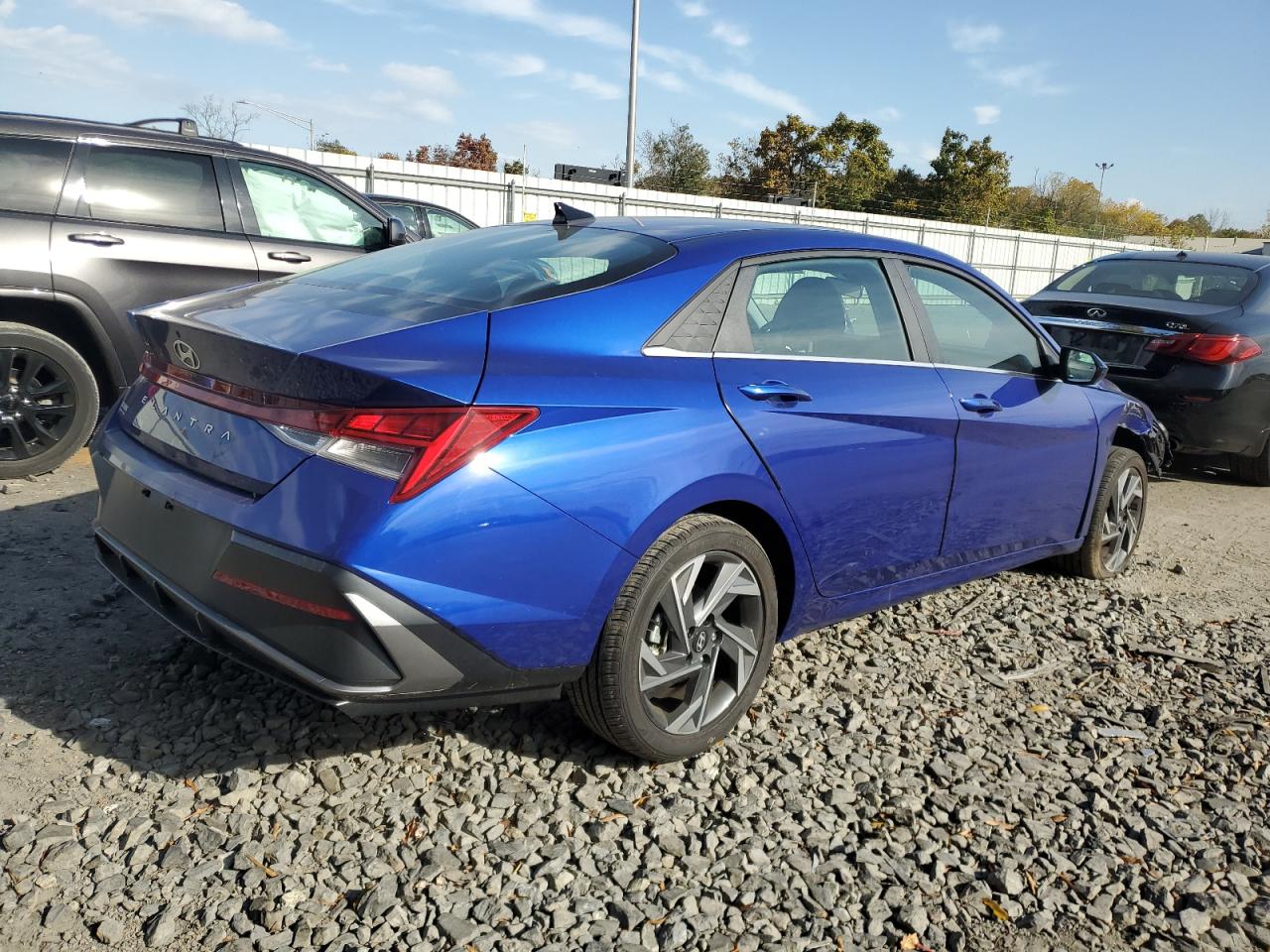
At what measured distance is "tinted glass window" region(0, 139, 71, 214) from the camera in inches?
213

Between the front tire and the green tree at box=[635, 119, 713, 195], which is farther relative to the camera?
the green tree at box=[635, 119, 713, 195]

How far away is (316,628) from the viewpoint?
Result: 2465 millimetres

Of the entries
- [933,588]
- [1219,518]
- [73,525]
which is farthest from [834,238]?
[1219,518]

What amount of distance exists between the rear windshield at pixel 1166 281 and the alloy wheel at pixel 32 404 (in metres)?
6.71

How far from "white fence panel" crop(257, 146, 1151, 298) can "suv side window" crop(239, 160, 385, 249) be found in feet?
24.3

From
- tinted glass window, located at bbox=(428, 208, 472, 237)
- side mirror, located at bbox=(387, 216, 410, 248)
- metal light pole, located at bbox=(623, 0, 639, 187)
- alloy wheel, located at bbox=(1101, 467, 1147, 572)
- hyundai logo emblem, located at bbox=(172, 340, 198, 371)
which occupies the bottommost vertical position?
alloy wheel, located at bbox=(1101, 467, 1147, 572)

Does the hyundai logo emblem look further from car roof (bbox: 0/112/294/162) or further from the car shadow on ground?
car roof (bbox: 0/112/294/162)

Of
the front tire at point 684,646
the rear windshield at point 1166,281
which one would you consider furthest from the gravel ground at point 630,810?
the rear windshield at point 1166,281

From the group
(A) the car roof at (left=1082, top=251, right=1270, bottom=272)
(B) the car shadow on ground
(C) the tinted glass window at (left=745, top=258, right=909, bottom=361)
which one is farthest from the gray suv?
(A) the car roof at (left=1082, top=251, right=1270, bottom=272)

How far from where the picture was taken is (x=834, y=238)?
3.77 meters

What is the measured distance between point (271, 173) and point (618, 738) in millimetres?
4696

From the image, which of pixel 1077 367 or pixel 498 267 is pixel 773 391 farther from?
pixel 1077 367

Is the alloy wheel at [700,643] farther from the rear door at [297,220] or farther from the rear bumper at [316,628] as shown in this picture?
the rear door at [297,220]

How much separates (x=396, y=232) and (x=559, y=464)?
4217 millimetres
